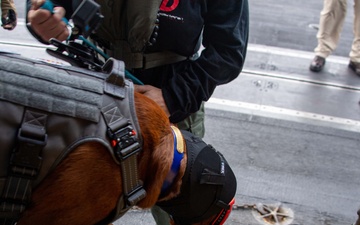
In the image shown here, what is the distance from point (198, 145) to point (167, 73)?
0.39 metres

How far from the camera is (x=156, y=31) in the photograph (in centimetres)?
175

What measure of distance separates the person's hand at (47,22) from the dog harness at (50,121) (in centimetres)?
39

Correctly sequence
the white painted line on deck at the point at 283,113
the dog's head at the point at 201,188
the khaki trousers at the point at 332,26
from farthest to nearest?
the khaki trousers at the point at 332,26
the white painted line on deck at the point at 283,113
the dog's head at the point at 201,188

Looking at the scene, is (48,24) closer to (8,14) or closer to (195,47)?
(195,47)

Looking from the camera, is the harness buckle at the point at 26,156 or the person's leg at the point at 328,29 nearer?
the harness buckle at the point at 26,156

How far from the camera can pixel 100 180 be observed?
1.38m

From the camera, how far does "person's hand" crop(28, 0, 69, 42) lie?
1.70 metres

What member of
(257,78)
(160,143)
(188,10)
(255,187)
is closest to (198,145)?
(160,143)

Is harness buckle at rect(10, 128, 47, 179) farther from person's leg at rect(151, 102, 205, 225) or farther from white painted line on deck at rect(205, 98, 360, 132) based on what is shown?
white painted line on deck at rect(205, 98, 360, 132)

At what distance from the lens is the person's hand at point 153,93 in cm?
177

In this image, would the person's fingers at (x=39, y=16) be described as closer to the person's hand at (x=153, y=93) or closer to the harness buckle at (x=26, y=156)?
the person's hand at (x=153, y=93)

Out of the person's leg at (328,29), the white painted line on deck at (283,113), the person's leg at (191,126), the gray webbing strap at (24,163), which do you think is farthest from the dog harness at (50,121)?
the person's leg at (328,29)

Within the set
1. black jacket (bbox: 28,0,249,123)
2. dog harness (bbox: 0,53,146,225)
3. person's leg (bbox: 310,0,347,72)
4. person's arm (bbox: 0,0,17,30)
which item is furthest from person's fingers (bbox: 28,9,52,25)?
person's leg (bbox: 310,0,347,72)

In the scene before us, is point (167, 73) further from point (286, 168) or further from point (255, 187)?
point (286, 168)
